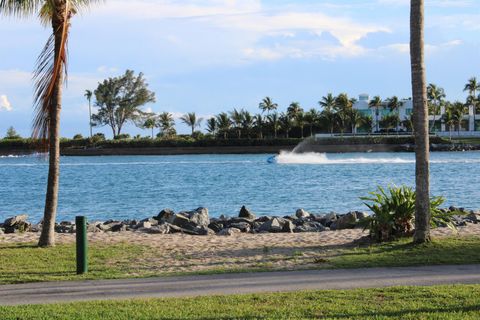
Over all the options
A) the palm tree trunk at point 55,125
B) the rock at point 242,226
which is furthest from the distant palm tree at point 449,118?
the palm tree trunk at point 55,125

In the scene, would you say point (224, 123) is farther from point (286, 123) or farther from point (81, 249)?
point (81, 249)

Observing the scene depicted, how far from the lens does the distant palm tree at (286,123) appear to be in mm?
140750

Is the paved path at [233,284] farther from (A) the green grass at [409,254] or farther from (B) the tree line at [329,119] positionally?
(B) the tree line at [329,119]

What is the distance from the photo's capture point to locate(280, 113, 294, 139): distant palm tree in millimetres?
140750

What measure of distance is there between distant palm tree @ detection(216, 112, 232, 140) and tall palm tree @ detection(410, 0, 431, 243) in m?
130

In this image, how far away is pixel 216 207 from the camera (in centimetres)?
3631

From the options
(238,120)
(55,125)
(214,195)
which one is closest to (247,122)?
(238,120)

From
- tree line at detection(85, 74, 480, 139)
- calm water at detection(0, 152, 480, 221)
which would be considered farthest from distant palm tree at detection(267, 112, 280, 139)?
calm water at detection(0, 152, 480, 221)

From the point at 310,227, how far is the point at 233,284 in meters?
10.6

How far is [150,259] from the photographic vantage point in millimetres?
13906

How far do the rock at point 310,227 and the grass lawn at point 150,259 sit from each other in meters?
5.92

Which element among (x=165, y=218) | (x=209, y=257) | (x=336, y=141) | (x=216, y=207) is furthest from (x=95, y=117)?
(x=209, y=257)

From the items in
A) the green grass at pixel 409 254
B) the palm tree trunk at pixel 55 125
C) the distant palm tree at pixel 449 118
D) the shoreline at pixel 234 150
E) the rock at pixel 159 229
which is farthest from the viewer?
the distant palm tree at pixel 449 118

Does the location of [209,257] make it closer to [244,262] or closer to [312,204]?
[244,262]
